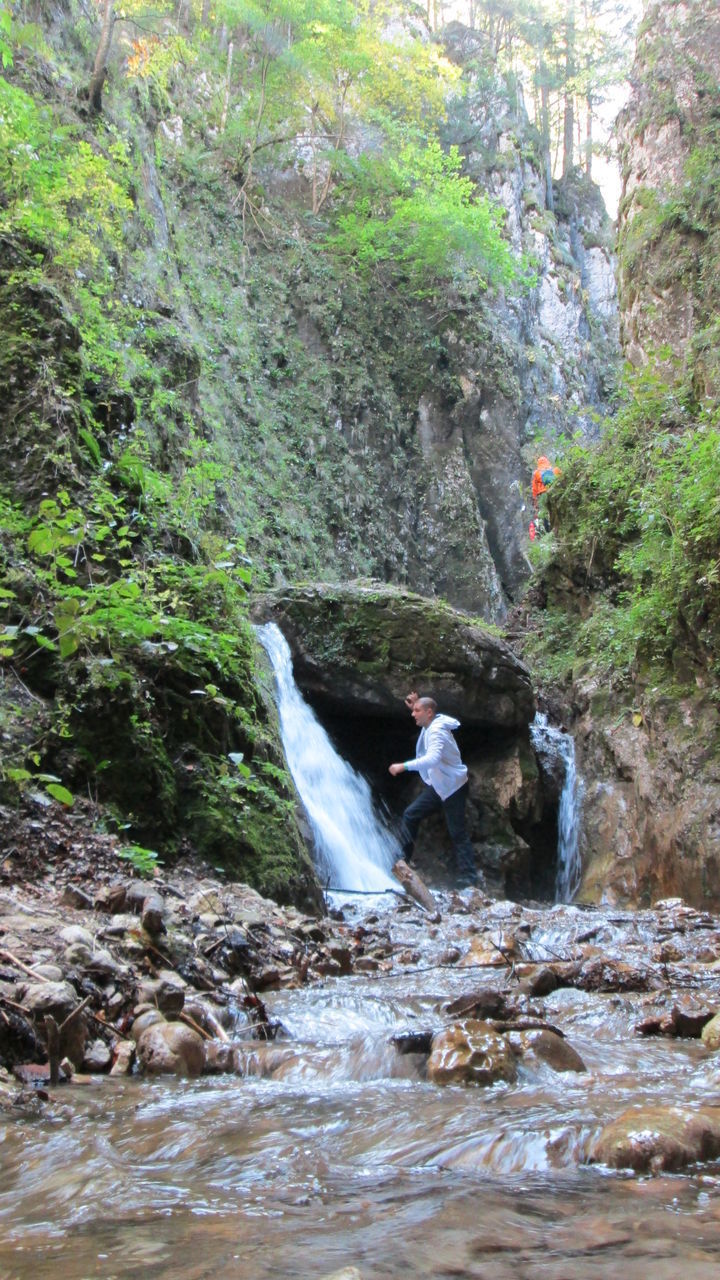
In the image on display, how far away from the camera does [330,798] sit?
10086 mm

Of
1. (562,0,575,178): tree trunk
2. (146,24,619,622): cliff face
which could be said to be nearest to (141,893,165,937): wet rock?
(146,24,619,622): cliff face

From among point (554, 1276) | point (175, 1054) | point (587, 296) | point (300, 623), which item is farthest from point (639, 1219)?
point (587, 296)

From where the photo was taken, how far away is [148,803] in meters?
5.54

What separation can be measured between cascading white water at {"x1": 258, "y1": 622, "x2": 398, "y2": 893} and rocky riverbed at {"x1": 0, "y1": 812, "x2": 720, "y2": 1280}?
419cm

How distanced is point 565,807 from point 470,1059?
31.4 ft

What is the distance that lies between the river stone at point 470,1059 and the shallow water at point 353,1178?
0.18ft

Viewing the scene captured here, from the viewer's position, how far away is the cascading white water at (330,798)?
910 cm

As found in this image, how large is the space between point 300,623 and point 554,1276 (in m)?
9.74

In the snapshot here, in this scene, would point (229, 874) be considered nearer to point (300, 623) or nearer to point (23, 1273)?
point (23, 1273)

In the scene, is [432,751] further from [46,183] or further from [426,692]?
[46,183]

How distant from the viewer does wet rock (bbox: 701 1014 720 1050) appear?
3141mm

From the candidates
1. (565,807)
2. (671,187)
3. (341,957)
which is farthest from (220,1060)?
(671,187)

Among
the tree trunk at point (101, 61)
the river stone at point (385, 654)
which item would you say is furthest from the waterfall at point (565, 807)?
the tree trunk at point (101, 61)

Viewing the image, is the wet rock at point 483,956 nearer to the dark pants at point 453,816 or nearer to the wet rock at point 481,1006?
the wet rock at point 481,1006
